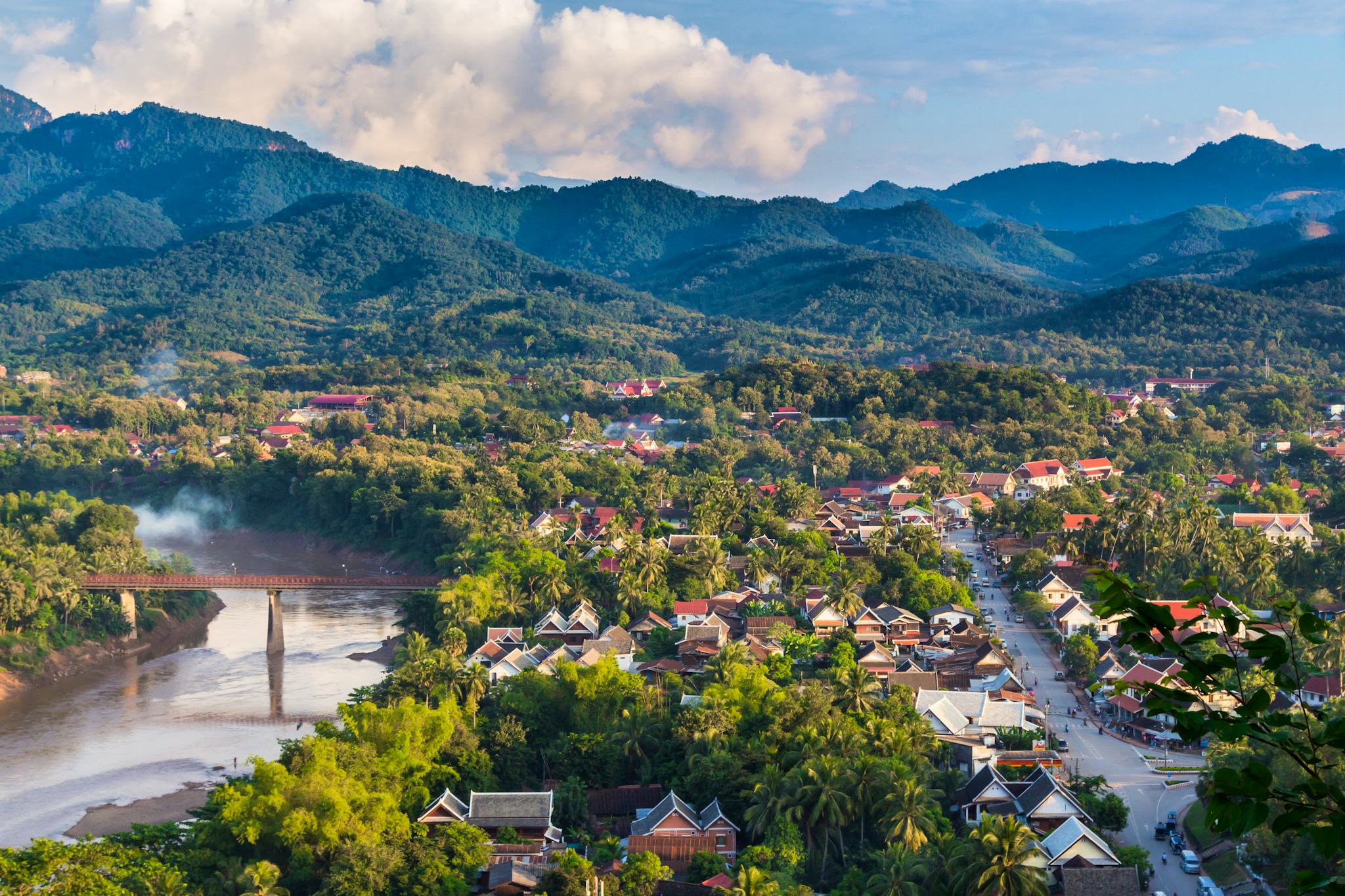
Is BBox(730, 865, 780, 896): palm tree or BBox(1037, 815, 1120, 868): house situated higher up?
BBox(730, 865, 780, 896): palm tree

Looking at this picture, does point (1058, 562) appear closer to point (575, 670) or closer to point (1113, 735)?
point (1113, 735)

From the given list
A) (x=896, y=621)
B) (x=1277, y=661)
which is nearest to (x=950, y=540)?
(x=896, y=621)

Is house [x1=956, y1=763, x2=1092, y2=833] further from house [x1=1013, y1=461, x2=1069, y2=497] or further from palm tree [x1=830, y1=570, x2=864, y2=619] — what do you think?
house [x1=1013, y1=461, x2=1069, y2=497]

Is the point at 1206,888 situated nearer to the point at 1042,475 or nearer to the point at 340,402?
the point at 1042,475

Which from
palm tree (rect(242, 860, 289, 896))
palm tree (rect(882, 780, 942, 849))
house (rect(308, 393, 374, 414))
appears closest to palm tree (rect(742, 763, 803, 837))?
palm tree (rect(882, 780, 942, 849))

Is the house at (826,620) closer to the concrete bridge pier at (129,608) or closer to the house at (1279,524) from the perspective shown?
the house at (1279,524)
